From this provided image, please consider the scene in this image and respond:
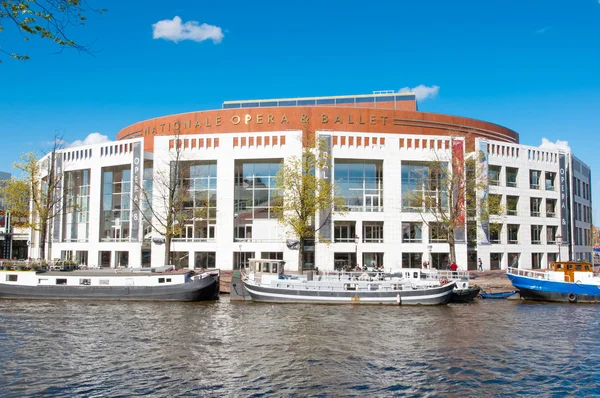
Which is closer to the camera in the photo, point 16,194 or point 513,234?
point 16,194

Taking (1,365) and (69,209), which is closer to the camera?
(1,365)

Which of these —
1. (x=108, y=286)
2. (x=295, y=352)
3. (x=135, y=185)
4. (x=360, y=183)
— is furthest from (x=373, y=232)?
(x=295, y=352)

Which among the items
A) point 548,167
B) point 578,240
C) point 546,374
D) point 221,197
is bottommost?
point 546,374

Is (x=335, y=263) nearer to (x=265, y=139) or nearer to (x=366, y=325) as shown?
(x=265, y=139)

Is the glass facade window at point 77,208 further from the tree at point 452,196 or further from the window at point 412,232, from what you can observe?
the tree at point 452,196

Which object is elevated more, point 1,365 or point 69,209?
point 69,209

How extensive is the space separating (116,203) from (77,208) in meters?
5.36

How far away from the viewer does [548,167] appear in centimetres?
7081

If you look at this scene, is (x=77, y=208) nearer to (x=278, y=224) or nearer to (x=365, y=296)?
(x=278, y=224)

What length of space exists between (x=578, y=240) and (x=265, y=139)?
49.8 m

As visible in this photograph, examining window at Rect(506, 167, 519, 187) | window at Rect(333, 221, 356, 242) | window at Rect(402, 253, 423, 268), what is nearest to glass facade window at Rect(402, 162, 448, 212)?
window at Rect(402, 253, 423, 268)

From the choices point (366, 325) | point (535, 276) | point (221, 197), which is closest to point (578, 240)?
point (535, 276)

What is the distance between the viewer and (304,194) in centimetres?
5222

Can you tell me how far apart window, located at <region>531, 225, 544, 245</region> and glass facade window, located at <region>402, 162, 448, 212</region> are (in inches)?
657
